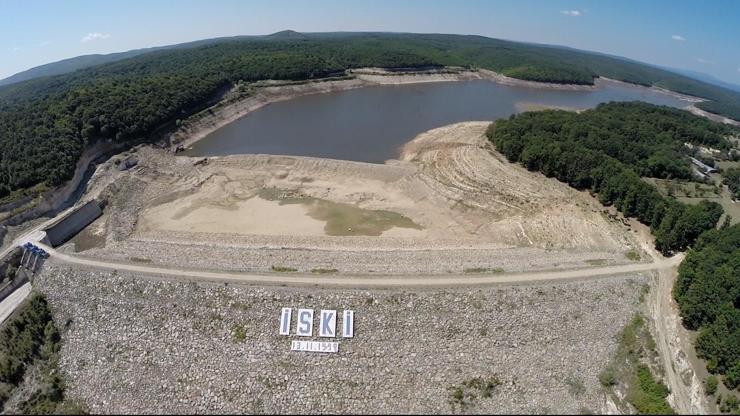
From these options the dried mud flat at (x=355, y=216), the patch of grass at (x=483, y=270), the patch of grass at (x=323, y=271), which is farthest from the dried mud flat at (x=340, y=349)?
the dried mud flat at (x=355, y=216)

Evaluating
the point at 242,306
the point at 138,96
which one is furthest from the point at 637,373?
the point at 138,96

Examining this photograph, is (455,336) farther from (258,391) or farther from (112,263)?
(112,263)

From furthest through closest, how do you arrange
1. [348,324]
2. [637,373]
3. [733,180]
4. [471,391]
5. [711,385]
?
1. [733,180]
2. [348,324]
3. [637,373]
4. [471,391]
5. [711,385]

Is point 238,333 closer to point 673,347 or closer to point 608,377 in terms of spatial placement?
point 608,377

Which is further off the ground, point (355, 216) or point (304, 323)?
point (355, 216)

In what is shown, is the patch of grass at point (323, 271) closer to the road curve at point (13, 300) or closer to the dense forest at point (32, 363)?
the dense forest at point (32, 363)

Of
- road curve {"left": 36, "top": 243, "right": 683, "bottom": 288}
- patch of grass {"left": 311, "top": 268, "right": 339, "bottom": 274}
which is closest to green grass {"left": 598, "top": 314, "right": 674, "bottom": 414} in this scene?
road curve {"left": 36, "top": 243, "right": 683, "bottom": 288}

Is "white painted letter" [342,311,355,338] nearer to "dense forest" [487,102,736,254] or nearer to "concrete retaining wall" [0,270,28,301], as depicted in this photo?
"concrete retaining wall" [0,270,28,301]
